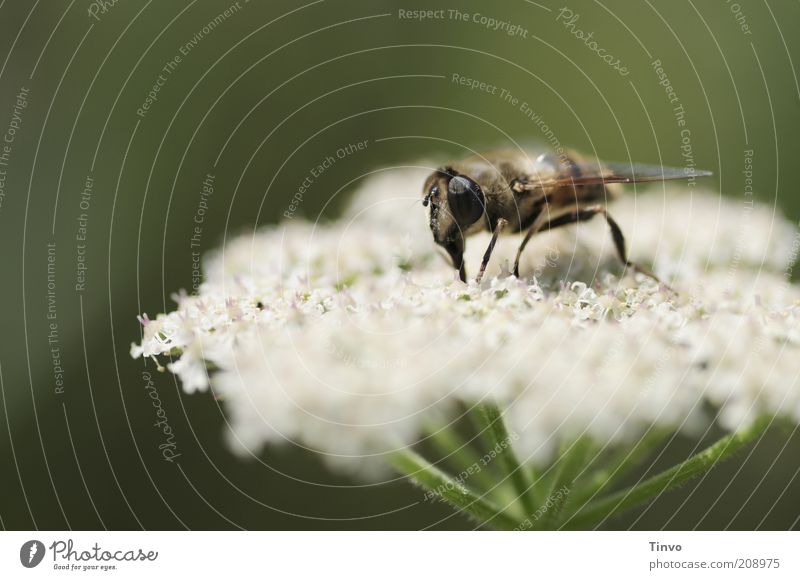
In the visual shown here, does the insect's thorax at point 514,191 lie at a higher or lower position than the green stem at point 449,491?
higher

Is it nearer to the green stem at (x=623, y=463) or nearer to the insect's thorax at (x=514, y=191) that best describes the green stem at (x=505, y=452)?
the green stem at (x=623, y=463)

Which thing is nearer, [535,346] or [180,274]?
[535,346]

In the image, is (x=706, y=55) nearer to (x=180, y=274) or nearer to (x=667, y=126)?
(x=667, y=126)

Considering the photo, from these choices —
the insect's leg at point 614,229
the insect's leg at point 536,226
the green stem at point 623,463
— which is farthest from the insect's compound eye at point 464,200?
the green stem at point 623,463

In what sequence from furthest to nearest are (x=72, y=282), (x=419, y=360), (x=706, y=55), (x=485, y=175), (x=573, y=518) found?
(x=706, y=55), (x=72, y=282), (x=485, y=175), (x=573, y=518), (x=419, y=360)

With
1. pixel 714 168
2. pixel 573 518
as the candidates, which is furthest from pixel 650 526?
pixel 714 168

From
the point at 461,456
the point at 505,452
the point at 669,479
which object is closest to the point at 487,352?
the point at 505,452
